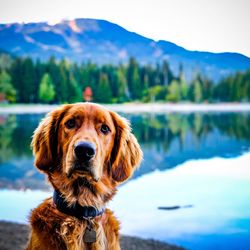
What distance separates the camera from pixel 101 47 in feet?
9.17

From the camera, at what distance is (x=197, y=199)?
8.23 feet

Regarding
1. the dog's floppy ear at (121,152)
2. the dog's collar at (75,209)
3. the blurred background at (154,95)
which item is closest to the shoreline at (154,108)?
the blurred background at (154,95)

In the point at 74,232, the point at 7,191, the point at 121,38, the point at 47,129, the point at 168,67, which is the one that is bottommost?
the point at 7,191

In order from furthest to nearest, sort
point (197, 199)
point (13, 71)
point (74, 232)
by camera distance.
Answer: point (13, 71)
point (197, 199)
point (74, 232)

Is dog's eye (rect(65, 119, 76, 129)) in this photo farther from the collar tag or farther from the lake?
the lake

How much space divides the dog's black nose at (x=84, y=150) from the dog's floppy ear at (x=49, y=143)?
0.80 ft

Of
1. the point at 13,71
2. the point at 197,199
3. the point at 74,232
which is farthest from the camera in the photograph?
the point at 13,71

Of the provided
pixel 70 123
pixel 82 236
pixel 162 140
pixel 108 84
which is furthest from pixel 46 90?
pixel 82 236

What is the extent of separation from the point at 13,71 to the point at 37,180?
78 centimetres

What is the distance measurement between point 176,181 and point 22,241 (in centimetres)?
112

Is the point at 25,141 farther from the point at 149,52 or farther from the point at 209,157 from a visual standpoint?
the point at 209,157

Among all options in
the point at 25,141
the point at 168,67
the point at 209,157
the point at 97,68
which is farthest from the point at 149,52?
the point at 25,141

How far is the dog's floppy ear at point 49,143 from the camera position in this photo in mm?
1791

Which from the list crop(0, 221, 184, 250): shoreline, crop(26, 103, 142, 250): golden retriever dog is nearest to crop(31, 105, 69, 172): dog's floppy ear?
crop(26, 103, 142, 250): golden retriever dog
